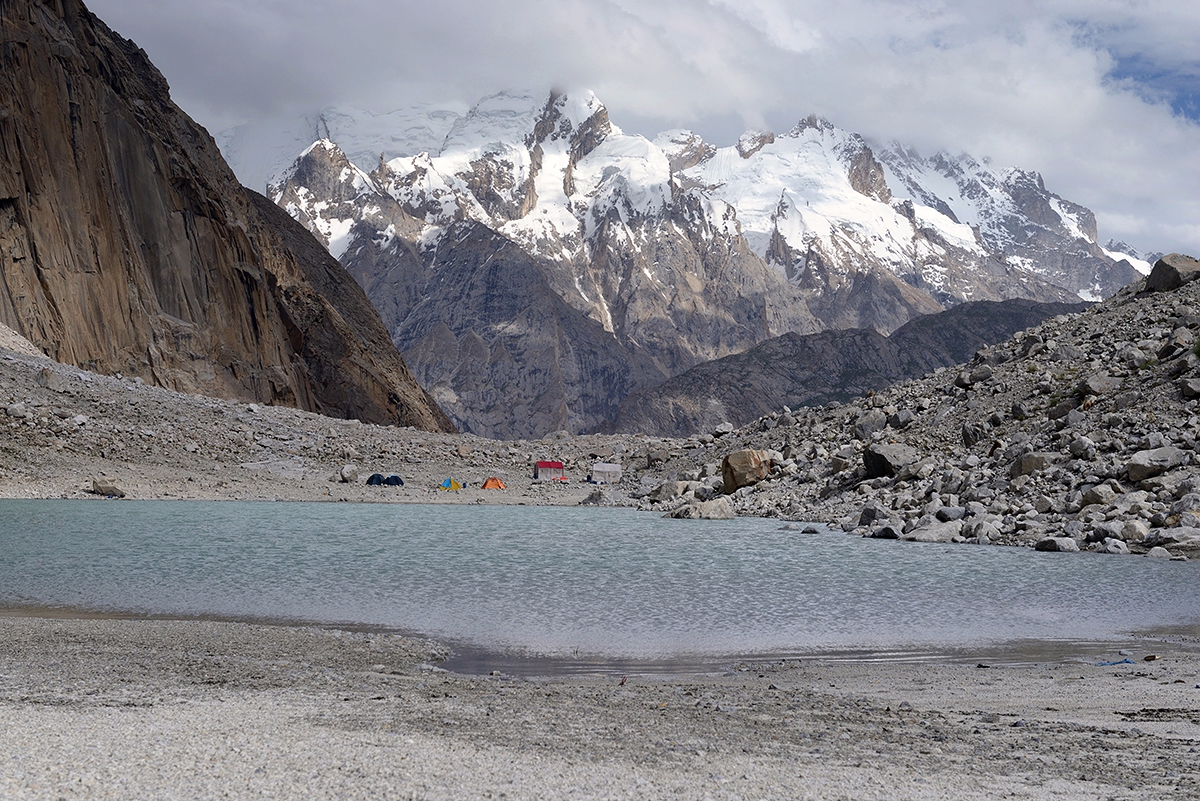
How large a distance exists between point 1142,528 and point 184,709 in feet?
93.3

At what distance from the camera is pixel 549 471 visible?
249 feet

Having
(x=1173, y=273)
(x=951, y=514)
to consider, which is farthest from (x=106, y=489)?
(x=1173, y=273)

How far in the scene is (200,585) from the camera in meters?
21.5

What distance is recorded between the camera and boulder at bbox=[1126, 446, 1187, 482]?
33438mm

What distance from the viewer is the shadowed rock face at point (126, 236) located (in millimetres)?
70438

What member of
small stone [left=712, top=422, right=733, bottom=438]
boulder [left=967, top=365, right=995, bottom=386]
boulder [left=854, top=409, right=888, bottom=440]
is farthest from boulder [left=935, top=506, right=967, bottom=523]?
small stone [left=712, top=422, right=733, bottom=438]

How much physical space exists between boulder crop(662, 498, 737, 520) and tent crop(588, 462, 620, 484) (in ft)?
92.4

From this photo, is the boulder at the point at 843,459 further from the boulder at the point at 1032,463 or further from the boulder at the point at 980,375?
the boulder at the point at 1032,463

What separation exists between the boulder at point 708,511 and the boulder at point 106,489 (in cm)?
2811

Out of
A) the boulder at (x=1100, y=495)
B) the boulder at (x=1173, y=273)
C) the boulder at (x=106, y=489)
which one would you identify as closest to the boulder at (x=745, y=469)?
the boulder at (x=1100, y=495)

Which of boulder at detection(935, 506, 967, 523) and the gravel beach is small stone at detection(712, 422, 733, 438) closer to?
boulder at detection(935, 506, 967, 523)

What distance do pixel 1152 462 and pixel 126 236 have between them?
73.3m

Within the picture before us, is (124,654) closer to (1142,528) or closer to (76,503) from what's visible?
(1142,528)

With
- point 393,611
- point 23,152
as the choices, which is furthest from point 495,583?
point 23,152
